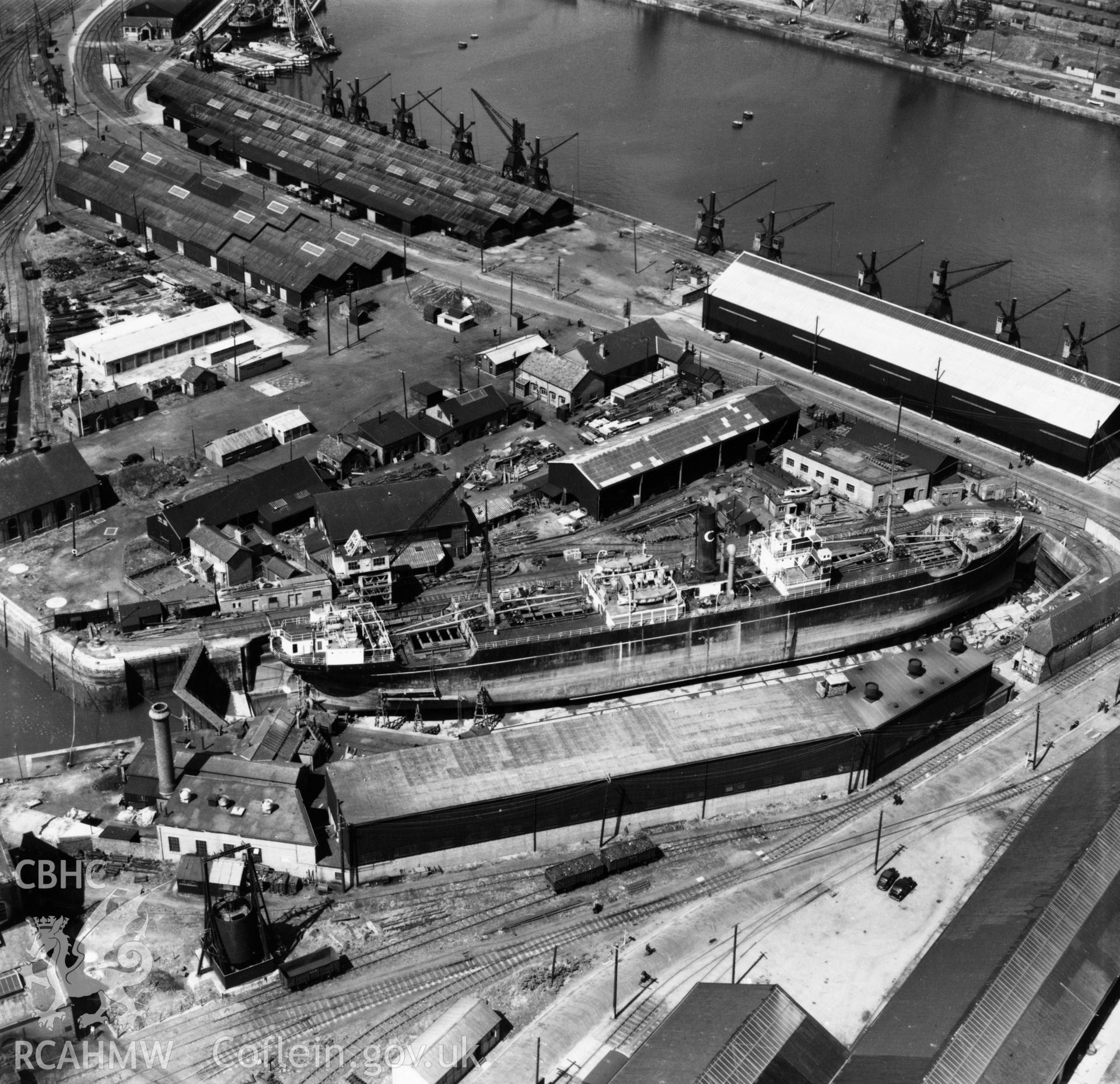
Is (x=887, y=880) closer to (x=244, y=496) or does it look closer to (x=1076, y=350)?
(x=244, y=496)

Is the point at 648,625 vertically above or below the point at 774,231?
below

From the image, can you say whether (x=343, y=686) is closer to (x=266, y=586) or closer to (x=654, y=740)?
(x=266, y=586)

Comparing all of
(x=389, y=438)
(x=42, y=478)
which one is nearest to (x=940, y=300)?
(x=389, y=438)

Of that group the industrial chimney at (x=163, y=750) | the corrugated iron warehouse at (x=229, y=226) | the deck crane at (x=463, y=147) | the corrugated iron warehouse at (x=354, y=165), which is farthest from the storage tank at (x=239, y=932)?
the deck crane at (x=463, y=147)

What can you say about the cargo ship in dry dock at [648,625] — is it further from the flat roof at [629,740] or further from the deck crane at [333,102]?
the deck crane at [333,102]

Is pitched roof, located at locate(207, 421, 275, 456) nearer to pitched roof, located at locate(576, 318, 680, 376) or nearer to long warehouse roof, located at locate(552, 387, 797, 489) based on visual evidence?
long warehouse roof, located at locate(552, 387, 797, 489)
